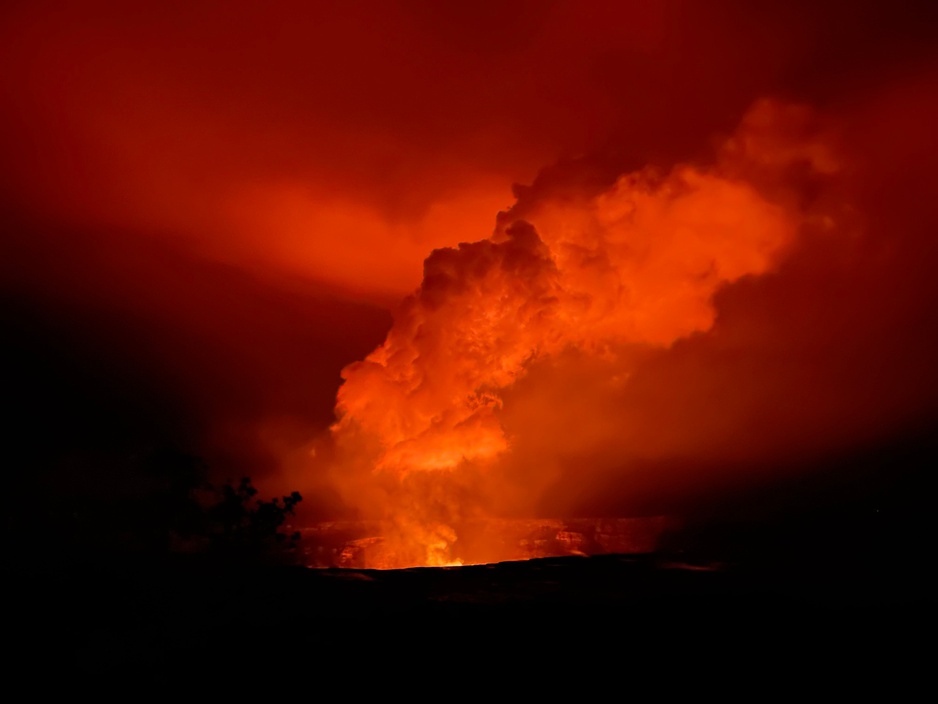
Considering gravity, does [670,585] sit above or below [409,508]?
below

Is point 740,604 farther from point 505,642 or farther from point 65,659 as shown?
point 65,659

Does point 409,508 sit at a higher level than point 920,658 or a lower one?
higher

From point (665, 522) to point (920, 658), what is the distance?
359ft

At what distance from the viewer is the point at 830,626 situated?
1489 cm

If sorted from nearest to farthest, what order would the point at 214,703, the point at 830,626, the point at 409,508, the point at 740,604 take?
the point at 214,703 < the point at 830,626 < the point at 740,604 < the point at 409,508

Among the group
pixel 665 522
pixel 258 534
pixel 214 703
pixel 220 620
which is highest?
pixel 665 522

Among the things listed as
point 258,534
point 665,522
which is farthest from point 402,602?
point 665,522

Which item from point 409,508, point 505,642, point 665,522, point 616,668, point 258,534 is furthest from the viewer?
point 665,522

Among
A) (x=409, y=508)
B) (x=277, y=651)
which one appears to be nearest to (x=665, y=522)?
(x=409, y=508)

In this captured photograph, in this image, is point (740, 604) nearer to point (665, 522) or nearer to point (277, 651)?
point (277, 651)

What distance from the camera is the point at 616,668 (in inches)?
507

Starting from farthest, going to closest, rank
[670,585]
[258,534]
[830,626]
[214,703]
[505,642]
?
[258,534] → [670,585] → [830,626] → [505,642] → [214,703]

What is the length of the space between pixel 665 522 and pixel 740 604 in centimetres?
10673

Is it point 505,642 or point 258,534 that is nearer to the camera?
point 505,642
